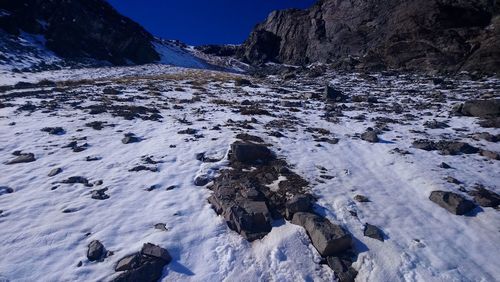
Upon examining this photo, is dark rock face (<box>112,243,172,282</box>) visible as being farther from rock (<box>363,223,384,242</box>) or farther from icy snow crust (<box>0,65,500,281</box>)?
rock (<box>363,223,384,242</box>)

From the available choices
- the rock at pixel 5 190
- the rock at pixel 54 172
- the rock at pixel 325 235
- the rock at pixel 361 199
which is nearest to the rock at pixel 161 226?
the rock at pixel 325 235

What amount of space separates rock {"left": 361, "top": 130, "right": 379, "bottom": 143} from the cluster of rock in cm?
462

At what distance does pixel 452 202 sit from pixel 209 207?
662 cm

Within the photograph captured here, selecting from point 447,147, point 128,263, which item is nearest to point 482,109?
point 447,147

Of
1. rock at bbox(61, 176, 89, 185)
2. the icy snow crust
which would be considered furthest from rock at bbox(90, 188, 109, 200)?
rock at bbox(61, 176, 89, 185)

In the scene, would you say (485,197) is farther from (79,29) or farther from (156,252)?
(79,29)

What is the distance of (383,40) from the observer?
48.5 metres

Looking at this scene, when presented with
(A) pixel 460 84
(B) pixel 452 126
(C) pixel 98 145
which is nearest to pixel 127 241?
(C) pixel 98 145

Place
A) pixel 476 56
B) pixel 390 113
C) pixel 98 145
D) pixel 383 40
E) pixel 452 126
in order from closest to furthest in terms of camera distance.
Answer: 1. pixel 98 145
2. pixel 452 126
3. pixel 390 113
4. pixel 476 56
5. pixel 383 40

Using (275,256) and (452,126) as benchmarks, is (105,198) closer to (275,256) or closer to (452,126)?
(275,256)

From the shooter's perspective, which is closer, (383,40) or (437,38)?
(437,38)

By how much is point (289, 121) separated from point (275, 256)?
35.1ft

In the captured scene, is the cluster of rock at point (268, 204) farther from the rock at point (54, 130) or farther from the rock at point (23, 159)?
the rock at point (54, 130)

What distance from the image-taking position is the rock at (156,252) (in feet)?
24.1
